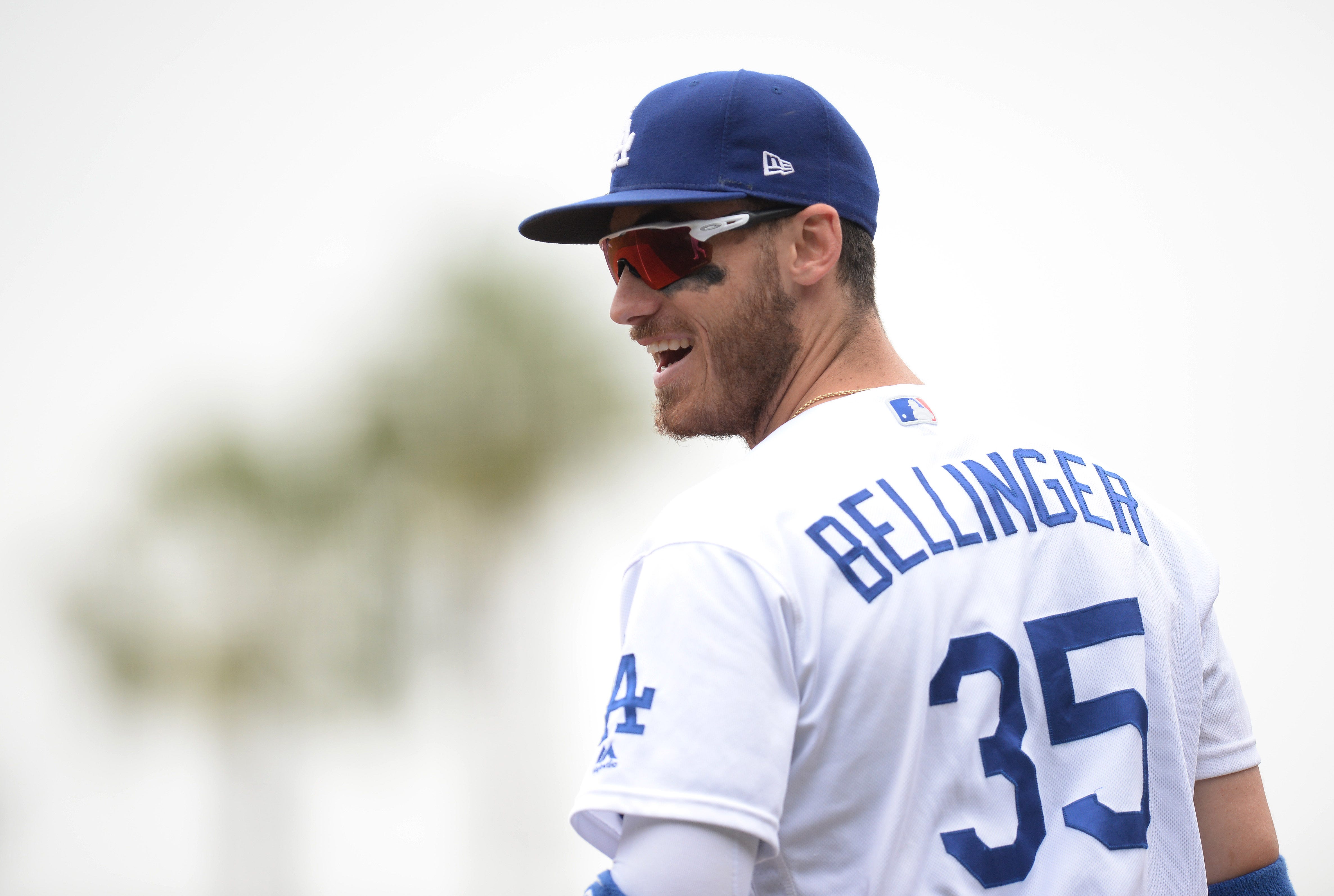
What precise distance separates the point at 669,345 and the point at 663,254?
0.38 feet

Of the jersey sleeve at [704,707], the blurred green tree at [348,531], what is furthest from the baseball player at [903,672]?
the blurred green tree at [348,531]

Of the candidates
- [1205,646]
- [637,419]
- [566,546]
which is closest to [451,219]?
[637,419]

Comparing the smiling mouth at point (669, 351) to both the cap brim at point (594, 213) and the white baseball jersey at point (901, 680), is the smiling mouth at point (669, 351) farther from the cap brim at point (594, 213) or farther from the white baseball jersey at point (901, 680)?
the white baseball jersey at point (901, 680)

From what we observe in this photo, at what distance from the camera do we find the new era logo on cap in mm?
1004

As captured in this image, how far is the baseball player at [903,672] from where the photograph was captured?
25.8 inches

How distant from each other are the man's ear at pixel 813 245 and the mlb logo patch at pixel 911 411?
0.69 feet

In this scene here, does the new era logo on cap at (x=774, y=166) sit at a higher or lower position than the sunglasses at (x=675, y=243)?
higher

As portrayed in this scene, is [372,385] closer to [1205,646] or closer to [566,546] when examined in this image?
[566,546]

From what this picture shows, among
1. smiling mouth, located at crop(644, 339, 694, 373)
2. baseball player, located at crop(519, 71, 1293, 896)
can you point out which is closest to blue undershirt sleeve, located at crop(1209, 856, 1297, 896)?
baseball player, located at crop(519, 71, 1293, 896)

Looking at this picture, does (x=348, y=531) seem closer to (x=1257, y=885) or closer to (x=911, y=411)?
(x=911, y=411)

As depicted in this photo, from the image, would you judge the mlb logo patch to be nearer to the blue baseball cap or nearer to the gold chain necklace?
the gold chain necklace

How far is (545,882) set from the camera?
12.5 feet

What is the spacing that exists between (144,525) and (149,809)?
1143 millimetres

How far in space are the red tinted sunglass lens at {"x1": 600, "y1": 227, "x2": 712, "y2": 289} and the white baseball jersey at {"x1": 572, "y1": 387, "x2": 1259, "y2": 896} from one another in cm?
28
